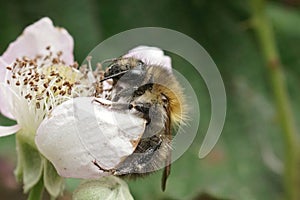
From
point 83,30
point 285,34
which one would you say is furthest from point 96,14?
point 285,34

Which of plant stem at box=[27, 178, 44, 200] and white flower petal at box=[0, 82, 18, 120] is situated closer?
plant stem at box=[27, 178, 44, 200]

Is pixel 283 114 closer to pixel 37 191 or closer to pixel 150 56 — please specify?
pixel 150 56

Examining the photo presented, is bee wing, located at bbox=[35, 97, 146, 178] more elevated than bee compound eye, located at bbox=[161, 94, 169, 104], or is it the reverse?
bee compound eye, located at bbox=[161, 94, 169, 104]

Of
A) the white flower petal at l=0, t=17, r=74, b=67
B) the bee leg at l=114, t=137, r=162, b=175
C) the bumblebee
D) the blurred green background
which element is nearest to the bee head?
the bumblebee

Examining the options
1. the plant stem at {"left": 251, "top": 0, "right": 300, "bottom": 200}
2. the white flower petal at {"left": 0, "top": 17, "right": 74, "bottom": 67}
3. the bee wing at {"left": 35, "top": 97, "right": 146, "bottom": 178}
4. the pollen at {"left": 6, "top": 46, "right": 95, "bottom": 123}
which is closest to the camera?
the bee wing at {"left": 35, "top": 97, "right": 146, "bottom": 178}

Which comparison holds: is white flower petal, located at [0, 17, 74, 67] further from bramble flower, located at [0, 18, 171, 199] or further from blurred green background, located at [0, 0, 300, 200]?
blurred green background, located at [0, 0, 300, 200]

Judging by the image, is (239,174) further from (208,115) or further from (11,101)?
(11,101)

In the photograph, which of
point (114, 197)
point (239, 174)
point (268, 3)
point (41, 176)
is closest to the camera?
point (114, 197)
